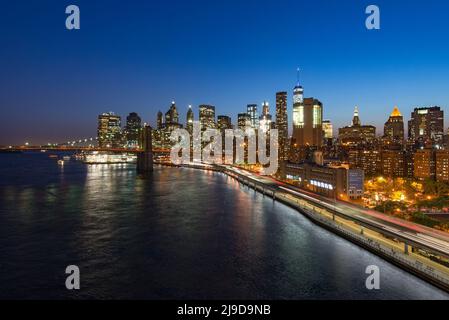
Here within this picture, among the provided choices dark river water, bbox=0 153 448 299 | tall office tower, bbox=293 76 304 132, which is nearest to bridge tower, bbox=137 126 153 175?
dark river water, bbox=0 153 448 299

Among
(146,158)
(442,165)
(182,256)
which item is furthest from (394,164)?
(182,256)

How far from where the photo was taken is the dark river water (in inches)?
518

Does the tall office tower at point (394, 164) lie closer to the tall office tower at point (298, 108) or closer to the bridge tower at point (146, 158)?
the bridge tower at point (146, 158)

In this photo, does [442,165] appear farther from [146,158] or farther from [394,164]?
[146,158]

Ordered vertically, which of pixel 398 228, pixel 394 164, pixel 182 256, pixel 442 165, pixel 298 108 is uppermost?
pixel 298 108

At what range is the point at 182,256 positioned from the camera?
17.0 meters

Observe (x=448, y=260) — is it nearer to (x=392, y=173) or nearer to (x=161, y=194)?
(x=161, y=194)

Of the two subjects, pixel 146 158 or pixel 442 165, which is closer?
pixel 442 165

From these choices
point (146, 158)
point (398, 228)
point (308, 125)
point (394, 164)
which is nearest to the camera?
point (398, 228)

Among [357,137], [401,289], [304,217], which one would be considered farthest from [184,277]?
[357,137]

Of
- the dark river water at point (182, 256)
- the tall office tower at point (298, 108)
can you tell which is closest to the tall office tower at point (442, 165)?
the dark river water at point (182, 256)

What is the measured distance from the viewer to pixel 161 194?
126 feet

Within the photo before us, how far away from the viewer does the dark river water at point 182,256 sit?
43.2ft

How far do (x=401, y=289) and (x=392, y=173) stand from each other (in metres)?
53.9
